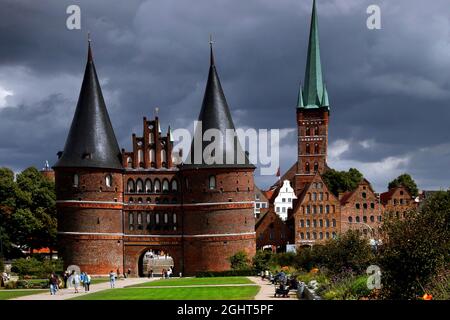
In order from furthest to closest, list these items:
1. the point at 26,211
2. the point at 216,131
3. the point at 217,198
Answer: the point at 26,211, the point at 217,198, the point at 216,131

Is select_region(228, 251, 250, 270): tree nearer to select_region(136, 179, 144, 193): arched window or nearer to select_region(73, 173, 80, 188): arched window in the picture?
select_region(136, 179, 144, 193): arched window

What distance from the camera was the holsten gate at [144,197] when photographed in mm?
67312

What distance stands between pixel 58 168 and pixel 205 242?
49.1 feet

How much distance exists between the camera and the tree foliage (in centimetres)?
7206

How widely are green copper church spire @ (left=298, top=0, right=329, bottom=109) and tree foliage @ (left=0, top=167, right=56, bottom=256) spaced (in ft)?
190

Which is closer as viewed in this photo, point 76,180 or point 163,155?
point 76,180

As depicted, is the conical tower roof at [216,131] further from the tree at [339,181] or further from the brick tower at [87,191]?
the tree at [339,181]

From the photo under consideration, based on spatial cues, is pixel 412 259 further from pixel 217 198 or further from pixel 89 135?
pixel 89 135

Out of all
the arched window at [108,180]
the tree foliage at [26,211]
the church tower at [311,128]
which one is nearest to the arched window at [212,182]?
the arched window at [108,180]

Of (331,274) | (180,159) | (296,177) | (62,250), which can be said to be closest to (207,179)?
(180,159)

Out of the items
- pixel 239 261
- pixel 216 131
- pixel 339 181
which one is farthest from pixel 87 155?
pixel 339 181

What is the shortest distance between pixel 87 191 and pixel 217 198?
11787 mm

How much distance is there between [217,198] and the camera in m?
68.7

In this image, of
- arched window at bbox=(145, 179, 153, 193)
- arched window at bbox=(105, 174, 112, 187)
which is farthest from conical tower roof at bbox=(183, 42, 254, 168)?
arched window at bbox=(105, 174, 112, 187)
